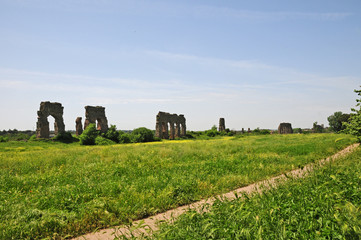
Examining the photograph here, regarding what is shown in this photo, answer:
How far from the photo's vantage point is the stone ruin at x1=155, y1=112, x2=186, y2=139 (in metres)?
41.4

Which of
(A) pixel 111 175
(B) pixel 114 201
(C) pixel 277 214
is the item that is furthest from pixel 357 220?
(A) pixel 111 175

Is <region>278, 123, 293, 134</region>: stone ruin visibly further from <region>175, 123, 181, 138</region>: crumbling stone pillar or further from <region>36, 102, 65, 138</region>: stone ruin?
<region>36, 102, 65, 138</region>: stone ruin

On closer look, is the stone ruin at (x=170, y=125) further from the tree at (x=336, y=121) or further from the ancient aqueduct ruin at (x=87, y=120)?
the tree at (x=336, y=121)

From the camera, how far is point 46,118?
31047 millimetres

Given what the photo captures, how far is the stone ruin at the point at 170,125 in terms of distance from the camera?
4138cm

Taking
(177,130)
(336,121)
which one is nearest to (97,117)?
(177,130)

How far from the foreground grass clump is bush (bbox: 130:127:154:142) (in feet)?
95.5

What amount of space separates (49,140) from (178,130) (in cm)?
2496

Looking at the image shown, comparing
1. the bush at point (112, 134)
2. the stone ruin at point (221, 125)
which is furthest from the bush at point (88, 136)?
the stone ruin at point (221, 125)

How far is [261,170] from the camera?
8.68 meters

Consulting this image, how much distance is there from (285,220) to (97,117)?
3444 cm

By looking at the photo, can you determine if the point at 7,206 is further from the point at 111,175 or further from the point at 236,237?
the point at 236,237

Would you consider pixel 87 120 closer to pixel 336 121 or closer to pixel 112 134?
pixel 112 134

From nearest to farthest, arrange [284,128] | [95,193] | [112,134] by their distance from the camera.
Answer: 1. [95,193]
2. [112,134]
3. [284,128]
